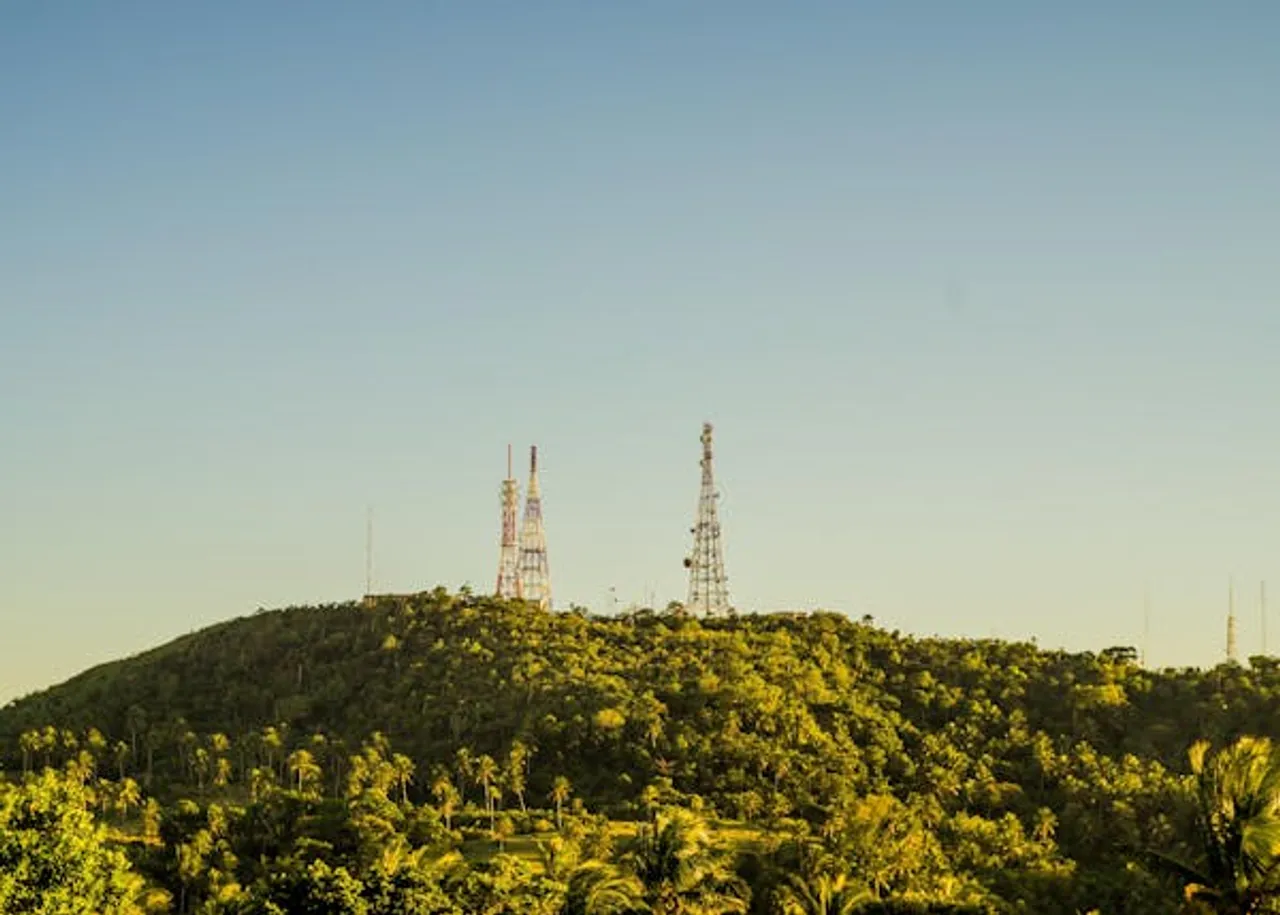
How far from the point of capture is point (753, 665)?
166 meters

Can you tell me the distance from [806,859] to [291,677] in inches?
3772

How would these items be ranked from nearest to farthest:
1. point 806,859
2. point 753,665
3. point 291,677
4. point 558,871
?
point 558,871 → point 806,859 → point 753,665 → point 291,677

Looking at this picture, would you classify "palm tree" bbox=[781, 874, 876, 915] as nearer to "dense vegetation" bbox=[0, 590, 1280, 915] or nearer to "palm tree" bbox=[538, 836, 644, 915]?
"dense vegetation" bbox=[0, 590, 1280, 915]

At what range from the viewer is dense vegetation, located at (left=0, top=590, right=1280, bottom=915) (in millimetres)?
80188

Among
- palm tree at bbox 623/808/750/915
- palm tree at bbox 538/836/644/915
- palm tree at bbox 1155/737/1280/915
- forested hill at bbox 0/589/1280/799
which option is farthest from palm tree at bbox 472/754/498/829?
palm tree at bbox 1155/737/1280/915

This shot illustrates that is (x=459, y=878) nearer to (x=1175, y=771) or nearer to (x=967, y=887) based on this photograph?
(x=967, y=887)

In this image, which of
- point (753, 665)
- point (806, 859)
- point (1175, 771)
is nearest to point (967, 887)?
point (806, 859)

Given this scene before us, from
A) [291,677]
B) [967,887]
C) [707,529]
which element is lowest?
[967,887]

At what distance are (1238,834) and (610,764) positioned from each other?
106m

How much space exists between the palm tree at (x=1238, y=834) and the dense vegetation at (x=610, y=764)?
26737mm

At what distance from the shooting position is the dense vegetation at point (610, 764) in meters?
80.2

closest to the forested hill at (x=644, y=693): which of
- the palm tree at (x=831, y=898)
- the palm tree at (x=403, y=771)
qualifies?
the palm tree at (x=403, y=771)

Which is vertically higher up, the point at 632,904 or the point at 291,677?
the point at 291,677

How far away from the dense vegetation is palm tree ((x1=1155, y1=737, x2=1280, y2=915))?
2674 centimetres
